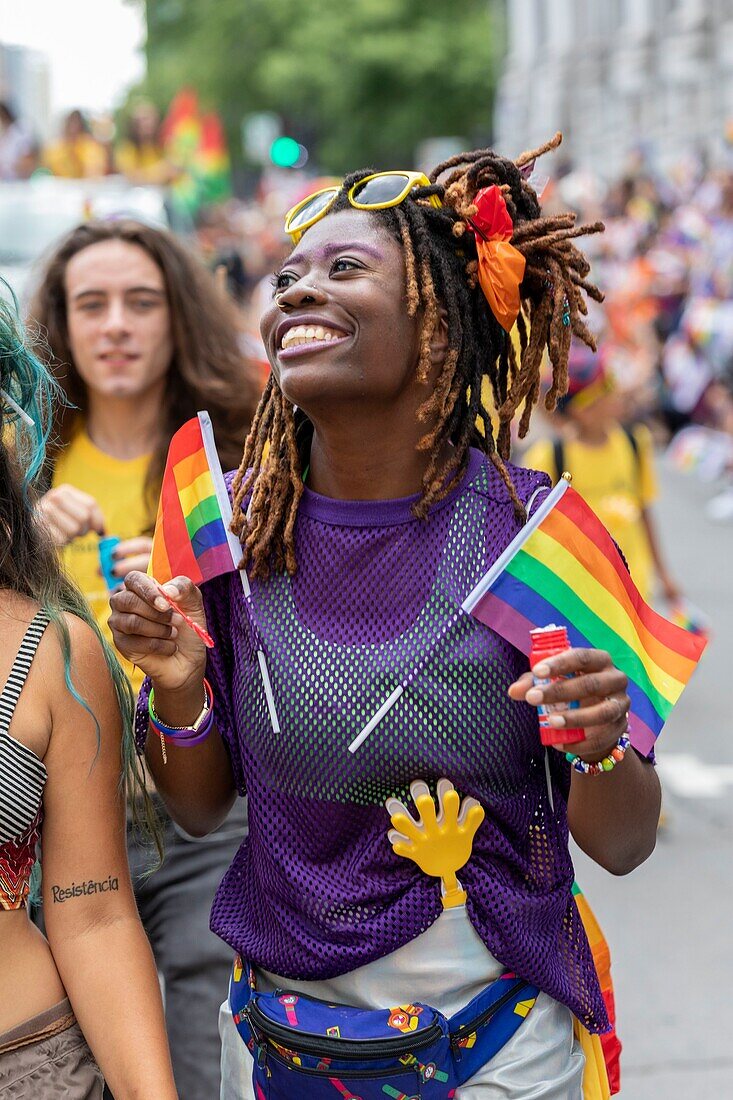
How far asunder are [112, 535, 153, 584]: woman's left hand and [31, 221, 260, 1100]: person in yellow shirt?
2 cm

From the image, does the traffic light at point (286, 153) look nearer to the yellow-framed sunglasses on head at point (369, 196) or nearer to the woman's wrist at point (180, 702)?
the yellow-framed sunglasses on head at point (369, 196)

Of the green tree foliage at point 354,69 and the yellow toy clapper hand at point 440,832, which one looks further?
the green tree foliage at point 354,69

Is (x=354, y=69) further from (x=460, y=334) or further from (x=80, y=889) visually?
(x=80, y=889)

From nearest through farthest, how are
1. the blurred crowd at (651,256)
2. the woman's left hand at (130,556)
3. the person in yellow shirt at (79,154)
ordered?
the woman's left hand at (130,556)
the person in yellow shirt at (79,154)
the blurred crowd at (651,256)

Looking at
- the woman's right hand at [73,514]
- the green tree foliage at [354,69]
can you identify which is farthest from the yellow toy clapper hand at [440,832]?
the green tree foliage at [354,69]

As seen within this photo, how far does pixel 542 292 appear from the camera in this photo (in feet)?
7.92

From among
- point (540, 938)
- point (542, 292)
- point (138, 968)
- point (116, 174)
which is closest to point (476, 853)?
point (540, 938)

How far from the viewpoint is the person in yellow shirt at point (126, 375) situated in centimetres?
370

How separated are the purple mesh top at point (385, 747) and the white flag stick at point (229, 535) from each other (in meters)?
0.01

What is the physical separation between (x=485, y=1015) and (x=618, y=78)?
36873mm

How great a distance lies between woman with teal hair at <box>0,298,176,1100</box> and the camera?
7.20 ft

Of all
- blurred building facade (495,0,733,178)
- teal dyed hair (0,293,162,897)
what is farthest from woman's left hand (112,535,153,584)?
blurred building facade (495,0,733,178)

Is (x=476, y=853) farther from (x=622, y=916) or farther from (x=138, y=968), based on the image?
(x=622, y=916)

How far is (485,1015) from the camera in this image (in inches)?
86.4
